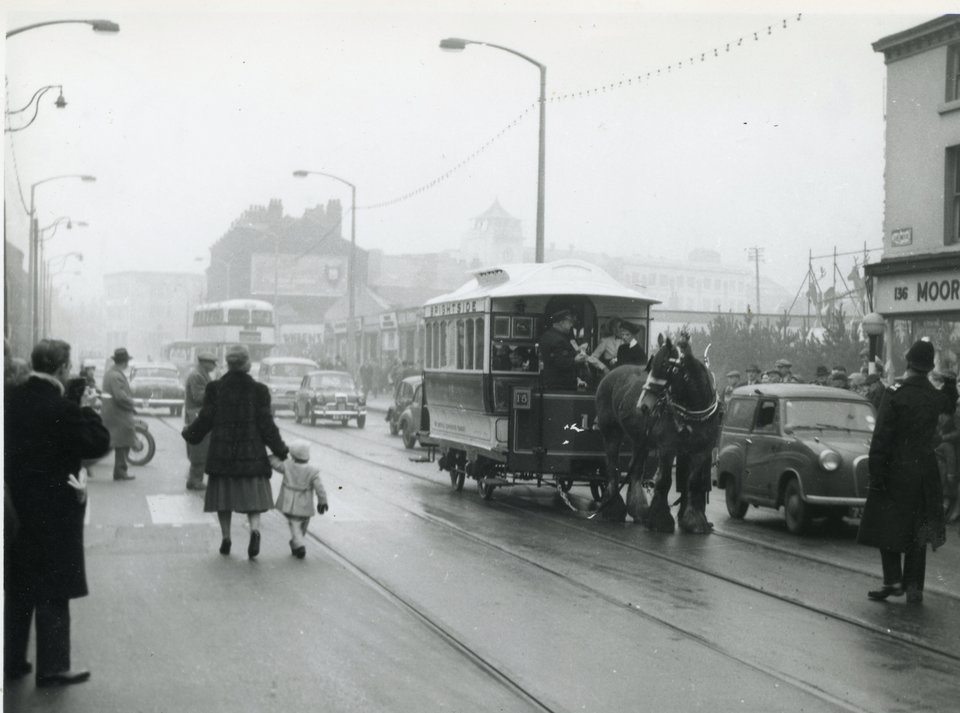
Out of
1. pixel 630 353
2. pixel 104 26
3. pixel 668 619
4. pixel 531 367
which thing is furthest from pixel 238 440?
pixel 630 353

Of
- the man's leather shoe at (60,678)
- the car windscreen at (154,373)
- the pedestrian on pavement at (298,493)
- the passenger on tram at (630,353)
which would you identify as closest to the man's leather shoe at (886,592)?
the pedestrian on pavement at (298,493)

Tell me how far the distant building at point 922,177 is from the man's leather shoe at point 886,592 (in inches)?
578

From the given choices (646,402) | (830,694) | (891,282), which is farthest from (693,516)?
(891,282)

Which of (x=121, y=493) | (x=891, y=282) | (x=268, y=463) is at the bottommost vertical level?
(x=121, y=493)

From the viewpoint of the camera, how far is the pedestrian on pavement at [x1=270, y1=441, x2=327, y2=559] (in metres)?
10.3

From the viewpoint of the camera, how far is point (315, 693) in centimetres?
599

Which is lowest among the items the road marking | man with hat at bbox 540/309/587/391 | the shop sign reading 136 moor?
the road marking

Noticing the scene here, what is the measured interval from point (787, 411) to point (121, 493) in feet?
27.6

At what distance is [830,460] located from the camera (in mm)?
11992

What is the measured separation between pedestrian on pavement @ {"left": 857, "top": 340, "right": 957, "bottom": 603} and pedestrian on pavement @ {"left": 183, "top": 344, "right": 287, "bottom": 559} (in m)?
4.77

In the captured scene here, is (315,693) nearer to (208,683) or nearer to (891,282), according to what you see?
(208,683)

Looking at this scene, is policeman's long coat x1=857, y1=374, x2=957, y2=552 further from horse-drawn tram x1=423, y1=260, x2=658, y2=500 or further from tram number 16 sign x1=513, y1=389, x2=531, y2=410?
tram number 16 sign x1=513, y1=389, x2=531, y2=410

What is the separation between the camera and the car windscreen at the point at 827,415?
12.9m

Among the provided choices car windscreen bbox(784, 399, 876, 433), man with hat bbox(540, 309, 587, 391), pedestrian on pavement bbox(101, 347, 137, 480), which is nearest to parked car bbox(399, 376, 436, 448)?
pedestrian on pavement bbox(101, 347, 137, 480)
